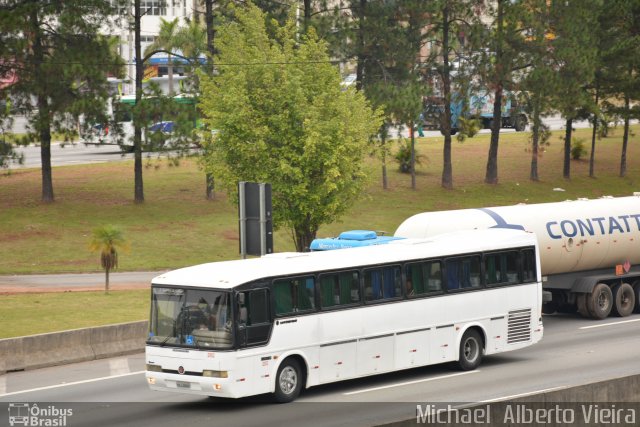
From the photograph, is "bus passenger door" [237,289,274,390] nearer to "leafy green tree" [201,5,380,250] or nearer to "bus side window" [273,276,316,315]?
"bus side window" [273,276,316,315]

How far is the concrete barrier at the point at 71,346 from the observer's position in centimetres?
2484

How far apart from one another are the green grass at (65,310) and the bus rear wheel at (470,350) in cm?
894

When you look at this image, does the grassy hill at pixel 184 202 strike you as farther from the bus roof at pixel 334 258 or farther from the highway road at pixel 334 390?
the highway road at pixel 334 390

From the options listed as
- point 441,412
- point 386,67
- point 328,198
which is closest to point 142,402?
point 441,412

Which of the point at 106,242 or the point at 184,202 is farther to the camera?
the point at 184,202

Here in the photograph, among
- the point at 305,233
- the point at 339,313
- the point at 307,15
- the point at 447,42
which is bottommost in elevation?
the point at 305,233

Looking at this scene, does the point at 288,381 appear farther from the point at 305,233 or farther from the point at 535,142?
the point at 535,142

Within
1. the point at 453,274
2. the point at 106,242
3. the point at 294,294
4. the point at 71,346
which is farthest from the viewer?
the point at 106,242

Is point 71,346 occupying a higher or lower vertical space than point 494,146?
lower

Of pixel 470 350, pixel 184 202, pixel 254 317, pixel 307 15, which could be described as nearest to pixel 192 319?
pixel 254 317

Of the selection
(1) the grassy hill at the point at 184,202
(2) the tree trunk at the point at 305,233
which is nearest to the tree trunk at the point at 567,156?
(1) the grassy hill at the point at 184,202

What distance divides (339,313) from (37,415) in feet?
19.1

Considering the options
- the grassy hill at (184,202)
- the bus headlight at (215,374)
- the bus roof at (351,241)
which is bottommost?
the grassy hill at (184,202)

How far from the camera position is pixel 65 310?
99.7 ft
